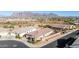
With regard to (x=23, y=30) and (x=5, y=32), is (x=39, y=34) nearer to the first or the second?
(x=23, y=30)

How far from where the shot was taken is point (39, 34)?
3.16m

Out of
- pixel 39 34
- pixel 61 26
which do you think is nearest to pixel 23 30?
pixel 39 34

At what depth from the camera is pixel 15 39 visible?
3152 mm

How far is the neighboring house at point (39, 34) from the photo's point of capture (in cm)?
315

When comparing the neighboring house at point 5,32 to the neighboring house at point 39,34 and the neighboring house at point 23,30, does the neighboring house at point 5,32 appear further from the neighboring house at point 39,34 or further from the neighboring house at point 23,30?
the neighboring house at point 39,34

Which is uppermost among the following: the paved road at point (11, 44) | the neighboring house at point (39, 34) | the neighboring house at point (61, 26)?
the neighboring house at point (61, 26)

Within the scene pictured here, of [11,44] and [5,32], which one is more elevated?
[5,32]

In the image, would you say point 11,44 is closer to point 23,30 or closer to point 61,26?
point 23,30

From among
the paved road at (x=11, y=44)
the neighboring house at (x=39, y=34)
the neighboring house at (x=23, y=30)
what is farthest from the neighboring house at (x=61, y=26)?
the paved road at (x=11, y=44)

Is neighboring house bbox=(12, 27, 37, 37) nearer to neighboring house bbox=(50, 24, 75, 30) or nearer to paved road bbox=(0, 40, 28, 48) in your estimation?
paved road bbox=(0, 40, 28, 48)
